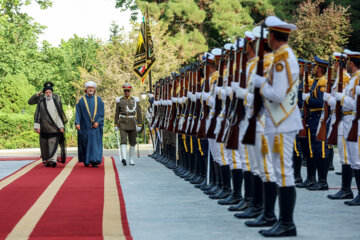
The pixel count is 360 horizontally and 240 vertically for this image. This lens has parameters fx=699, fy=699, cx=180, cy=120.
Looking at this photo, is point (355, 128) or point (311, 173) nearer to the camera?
point (355, 128)

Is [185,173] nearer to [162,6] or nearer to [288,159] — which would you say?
[288,159]

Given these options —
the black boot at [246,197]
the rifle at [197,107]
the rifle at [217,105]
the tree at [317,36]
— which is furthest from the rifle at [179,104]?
the tree at [317,36]

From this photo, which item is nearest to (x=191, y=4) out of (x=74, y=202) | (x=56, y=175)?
(x=56, y=175)

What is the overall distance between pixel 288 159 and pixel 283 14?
35.2 m

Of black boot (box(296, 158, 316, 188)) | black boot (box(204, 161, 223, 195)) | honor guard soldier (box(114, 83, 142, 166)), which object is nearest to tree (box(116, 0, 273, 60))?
honor guard soldier (box(114, 83, 142, 166))

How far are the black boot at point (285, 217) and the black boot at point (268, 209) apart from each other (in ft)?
1.36

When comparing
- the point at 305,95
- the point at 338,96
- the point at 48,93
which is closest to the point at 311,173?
the point at 305,95

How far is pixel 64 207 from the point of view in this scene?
9289 millimetres

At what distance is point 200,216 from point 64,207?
2043 mm

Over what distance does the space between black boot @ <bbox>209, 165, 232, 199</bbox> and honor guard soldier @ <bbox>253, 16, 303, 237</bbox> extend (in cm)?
280

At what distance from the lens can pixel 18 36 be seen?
43.4 metres

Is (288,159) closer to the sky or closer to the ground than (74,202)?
closer to the sky

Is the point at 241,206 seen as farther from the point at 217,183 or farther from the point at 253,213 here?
→ the point at 217,183

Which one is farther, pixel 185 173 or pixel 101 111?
pixel 101 111
